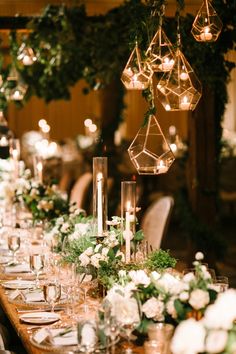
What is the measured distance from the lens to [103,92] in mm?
9984

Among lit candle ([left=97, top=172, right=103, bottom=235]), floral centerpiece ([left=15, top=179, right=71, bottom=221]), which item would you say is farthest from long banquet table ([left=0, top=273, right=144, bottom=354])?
floral centerpiece ([left=15, top=179, right=71, bottom=221])

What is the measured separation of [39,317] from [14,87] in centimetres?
357

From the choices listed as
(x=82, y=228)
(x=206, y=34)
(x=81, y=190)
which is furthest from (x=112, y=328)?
(x=81, y=190)

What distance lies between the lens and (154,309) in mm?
2562

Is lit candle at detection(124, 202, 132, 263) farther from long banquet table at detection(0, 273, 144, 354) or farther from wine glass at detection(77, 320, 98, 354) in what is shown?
wine glass at detection(77, 320, 98, 354)

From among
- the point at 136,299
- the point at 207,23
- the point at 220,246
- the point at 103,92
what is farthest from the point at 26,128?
the point at 136,299

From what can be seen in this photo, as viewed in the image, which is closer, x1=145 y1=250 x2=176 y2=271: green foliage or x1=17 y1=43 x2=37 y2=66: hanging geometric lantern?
x1=145 y1=250 x2=176 y2=271: green foliage

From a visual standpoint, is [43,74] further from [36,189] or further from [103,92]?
[103,92]

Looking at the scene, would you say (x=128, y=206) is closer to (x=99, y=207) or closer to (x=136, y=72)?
(x=99, y=207)

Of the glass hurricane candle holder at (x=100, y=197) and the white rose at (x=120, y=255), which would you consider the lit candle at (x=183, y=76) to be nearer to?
the glass hurricane candle holder at (x=100, y=197)

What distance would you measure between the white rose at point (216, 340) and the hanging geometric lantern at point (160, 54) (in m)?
1.68

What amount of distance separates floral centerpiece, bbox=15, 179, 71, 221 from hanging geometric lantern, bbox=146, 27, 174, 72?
6.20 feet

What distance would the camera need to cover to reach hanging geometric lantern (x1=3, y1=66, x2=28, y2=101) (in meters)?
6.30

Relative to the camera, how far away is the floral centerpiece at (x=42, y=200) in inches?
207
